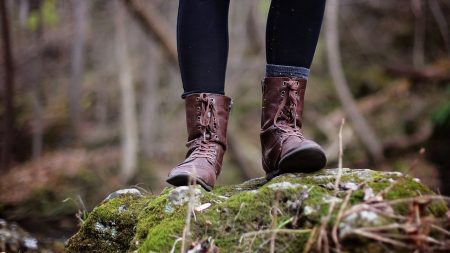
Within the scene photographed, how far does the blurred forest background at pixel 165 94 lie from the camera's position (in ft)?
23.1

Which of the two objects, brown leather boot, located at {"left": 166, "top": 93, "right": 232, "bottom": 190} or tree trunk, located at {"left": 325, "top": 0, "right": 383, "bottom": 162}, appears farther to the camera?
tree trunk, located at {"left": 325, "top": 0, "right": 383, "bottom": 162}

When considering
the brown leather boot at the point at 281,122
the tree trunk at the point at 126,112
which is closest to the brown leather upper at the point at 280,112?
the brown leather boot at the point at 281,122

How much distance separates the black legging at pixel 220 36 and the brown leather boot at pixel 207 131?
46 millimetres

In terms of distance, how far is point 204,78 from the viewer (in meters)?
1.84

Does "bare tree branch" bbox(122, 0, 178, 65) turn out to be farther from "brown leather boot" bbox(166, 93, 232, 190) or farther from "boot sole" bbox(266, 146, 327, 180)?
"boot sole" bbox(266, 146, 327, 180)

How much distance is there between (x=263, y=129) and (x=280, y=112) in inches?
4.1

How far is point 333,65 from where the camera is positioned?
7.15 metres

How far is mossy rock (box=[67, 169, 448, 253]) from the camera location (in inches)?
53.6

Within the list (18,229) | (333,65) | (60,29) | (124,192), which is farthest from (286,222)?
(60,29)

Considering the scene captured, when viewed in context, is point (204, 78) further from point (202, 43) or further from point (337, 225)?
point (337, 225)

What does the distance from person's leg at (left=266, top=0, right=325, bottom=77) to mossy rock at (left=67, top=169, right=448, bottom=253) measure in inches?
15.9

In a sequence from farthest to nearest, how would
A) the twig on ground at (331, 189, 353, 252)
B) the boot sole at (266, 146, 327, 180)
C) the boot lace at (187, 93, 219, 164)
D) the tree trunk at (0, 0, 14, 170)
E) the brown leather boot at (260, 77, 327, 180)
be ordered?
the tree trunk at (0, 0, 14, 170), the boot lace at (187, 93, 219, 164), the brown leather boot at (260, 77, 327, 180), the boot sole at (266, 146, 327, 180), the twig on ground at (331, 189, 353, 252)

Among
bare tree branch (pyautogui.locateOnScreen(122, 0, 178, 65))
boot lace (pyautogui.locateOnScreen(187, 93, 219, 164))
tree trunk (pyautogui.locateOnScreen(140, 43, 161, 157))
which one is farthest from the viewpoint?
tree trunk (pyautogui.locateOnScreen(140, 43, 161, 157))

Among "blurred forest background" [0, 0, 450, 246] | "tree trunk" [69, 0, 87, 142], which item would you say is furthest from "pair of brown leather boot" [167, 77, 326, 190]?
"tree trunk" [69, 0, 87, 142]
